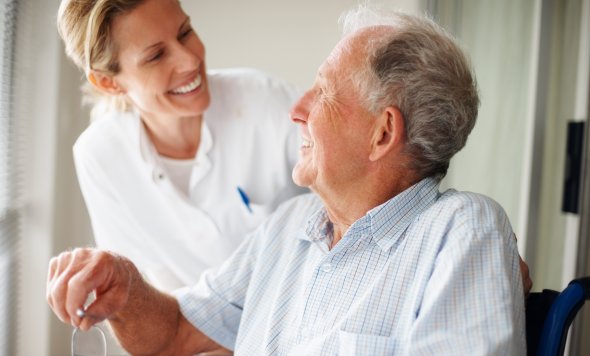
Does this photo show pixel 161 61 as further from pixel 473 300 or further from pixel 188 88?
pixel 473 300

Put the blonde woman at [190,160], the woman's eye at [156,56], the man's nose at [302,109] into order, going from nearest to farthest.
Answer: the man's nose at [302,109], the woman's eye at [156,56], the blonde woman at [190,160]

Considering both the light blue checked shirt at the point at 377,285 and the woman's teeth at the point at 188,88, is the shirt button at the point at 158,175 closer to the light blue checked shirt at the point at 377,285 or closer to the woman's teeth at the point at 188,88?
the woman's teeth at the point at 188,88

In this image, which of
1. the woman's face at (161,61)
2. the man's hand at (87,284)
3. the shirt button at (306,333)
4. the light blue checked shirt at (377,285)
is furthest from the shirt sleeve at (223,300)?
the woman's face at (161,61)

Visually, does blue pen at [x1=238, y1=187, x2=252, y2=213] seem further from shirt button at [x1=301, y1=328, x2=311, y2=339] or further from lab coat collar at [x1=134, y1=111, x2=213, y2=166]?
shirt button at [x1=301, y1=328, x2=311, y2=339]

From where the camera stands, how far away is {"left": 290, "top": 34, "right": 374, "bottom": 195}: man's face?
3.99 ft

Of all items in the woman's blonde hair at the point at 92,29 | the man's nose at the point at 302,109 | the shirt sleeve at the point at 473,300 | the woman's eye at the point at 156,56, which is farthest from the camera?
the woman's eye at the point at 156,56

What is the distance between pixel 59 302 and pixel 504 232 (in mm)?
900

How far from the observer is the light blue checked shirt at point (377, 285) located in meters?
1.00

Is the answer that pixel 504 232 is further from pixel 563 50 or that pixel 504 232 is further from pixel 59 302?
pixel 563 50

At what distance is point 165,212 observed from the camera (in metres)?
1.80

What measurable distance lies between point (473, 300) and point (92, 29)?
3.53 ft

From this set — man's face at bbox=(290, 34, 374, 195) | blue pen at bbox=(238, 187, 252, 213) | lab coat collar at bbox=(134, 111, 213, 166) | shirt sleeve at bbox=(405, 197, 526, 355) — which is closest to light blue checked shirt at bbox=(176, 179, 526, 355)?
shirt sleeve at bbox=(405, 197, 526, 355)

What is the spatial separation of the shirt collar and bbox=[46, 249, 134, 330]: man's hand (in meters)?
0.55

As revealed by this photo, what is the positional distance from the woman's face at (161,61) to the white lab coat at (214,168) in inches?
4.7
